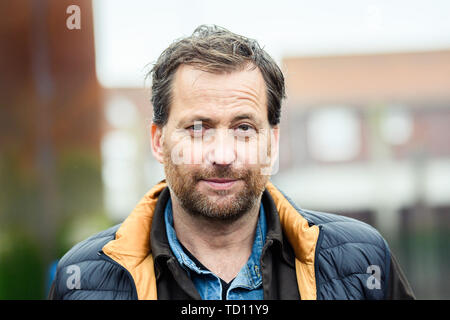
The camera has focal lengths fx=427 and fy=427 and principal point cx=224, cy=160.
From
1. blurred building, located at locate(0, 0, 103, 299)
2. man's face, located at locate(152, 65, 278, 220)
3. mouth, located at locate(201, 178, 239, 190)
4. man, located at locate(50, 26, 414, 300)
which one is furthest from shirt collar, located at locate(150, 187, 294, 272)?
blurred building, located at locate(0, 0, 103, 299)

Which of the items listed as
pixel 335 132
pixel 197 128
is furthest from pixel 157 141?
pixel 335 132

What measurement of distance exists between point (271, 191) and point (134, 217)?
507 mm

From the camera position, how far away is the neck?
1430mm

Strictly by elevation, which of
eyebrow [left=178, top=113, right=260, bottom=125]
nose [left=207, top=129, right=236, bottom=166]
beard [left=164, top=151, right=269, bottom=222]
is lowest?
beard [left=164, top=151, right=269, bottom=222]

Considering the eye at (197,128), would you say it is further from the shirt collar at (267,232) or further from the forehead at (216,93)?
the shirt collar at (267,232)

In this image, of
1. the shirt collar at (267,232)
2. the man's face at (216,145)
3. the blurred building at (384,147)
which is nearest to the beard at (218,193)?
the man's face at (216,145)

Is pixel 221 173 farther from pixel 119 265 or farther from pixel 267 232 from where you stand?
pixel 119 265

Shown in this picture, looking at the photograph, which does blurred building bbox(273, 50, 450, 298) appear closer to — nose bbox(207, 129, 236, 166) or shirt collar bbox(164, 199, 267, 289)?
shirt collar bbox(164, 199, 267, 289)

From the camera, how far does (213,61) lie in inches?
56.0

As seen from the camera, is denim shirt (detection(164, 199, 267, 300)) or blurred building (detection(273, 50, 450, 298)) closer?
denim shirt (detection(164, 199, 267, 300))

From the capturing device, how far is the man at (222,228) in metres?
1.32

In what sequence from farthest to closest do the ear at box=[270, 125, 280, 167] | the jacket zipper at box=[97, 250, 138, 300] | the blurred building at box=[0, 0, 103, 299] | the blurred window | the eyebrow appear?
1. the blurred window
2. the blurred building at box=[0, 0, 103, 299]
3. the ear at box=[270, 125, 280, 167]
4. the eyebrow
5. the jacket zipper at box=[97, 250, 138, 300]
